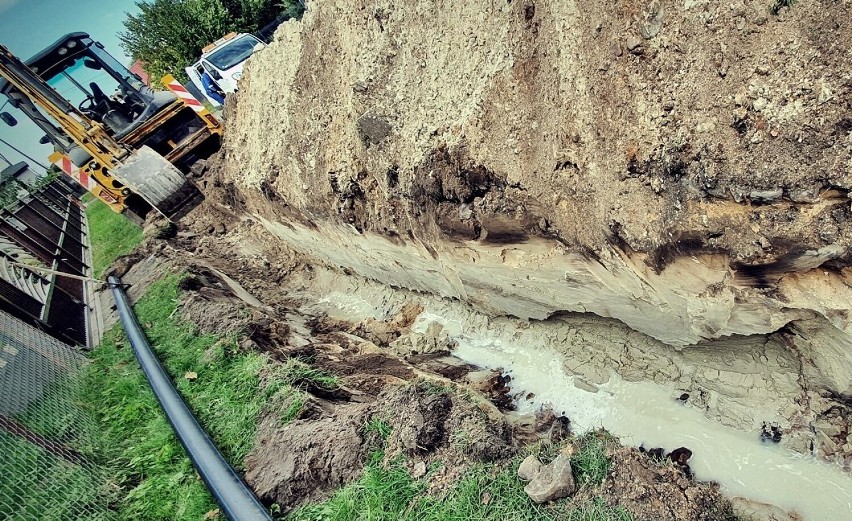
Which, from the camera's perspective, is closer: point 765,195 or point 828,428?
point 765,195

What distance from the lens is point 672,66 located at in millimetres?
3764

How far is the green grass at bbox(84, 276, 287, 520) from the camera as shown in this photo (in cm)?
402

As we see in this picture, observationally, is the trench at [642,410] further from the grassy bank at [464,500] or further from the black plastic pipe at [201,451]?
the black plastic pipe at [201,451]

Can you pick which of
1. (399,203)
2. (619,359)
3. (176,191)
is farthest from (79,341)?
(619,359)

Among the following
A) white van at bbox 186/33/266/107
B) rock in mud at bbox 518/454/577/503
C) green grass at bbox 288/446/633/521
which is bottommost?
rock in mud at bbox 518/454/577/503

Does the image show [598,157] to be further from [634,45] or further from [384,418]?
[384,418]

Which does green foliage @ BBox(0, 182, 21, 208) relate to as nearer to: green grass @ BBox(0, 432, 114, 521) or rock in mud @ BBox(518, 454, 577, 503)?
green grass @ BBox(0, 432, 114, 521)

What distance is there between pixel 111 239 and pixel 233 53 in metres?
5.43

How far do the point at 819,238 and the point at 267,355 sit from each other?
4.60 m

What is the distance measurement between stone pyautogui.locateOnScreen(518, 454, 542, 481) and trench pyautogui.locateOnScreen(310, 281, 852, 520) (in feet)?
4.94

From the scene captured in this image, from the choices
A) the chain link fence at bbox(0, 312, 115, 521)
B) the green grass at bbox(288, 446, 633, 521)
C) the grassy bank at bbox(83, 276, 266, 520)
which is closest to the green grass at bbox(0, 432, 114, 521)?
the chain link fence at bbox(0, 312, 115, 521)

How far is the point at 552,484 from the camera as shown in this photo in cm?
319

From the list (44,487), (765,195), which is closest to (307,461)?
(44,487)

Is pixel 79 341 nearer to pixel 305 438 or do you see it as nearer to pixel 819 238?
pixel 305 438
